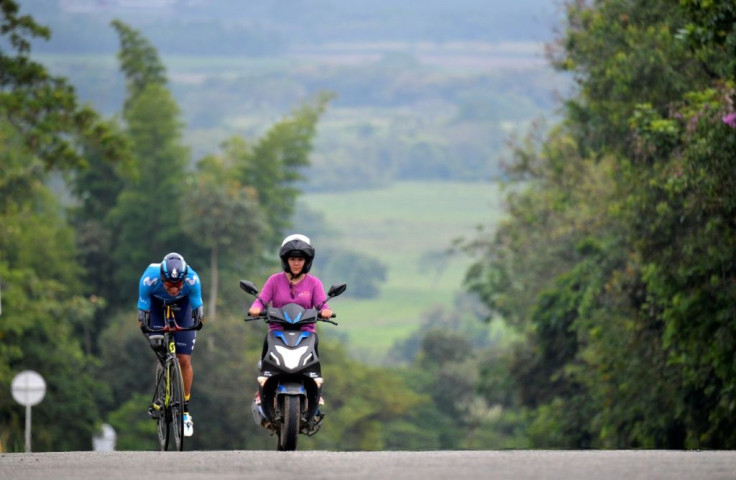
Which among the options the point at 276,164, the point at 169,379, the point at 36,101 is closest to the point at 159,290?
the point at 169,379

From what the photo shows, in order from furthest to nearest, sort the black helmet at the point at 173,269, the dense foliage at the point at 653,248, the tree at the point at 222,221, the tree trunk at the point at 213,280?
the tree trunk at the point at 213,280
the tree at the point at 222,221
the dense foliage at the point at 653,248
the black helmet at the point at 173,269

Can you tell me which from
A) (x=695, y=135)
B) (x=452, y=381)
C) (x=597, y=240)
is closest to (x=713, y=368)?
(x=695, y=135)

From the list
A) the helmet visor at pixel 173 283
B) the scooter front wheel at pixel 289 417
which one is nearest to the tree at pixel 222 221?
the helmet visor at pixel 173 283

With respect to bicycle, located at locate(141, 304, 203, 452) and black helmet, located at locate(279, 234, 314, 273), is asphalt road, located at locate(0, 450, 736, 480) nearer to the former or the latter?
bicycle, located at locate(141, 304, 203, 452)

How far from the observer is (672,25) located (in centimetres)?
2653

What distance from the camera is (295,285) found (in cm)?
1280

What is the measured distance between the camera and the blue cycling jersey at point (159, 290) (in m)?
13.0

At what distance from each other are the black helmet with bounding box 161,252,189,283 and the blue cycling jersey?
0.70 feet

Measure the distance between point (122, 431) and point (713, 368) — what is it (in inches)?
1699

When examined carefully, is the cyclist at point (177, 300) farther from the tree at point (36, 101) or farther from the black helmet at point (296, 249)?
the tree at point (36, 101)

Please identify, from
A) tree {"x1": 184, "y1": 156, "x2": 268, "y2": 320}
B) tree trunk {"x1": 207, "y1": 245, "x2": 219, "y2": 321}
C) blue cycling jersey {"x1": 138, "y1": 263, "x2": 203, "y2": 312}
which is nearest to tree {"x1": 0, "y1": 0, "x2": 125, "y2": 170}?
blue cycling jersey {"x1": 138, "y1": 263, "x2": 203, "y2": 312}

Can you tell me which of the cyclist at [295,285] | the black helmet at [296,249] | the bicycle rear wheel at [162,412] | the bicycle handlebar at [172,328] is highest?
the black helmet at [296,249]

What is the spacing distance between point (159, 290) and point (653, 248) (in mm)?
13876

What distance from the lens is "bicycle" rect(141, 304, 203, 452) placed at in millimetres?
12914
